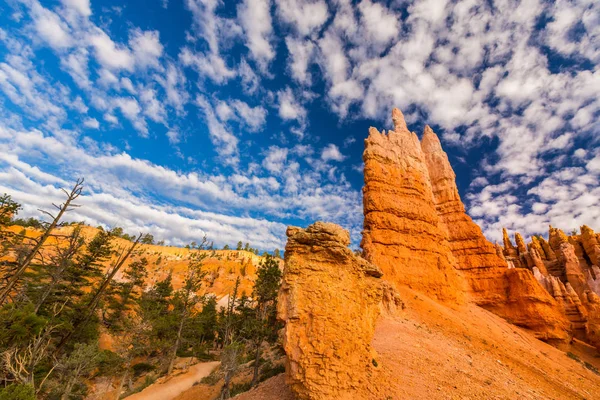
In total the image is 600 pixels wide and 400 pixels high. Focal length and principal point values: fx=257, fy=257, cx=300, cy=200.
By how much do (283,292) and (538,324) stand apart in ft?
124

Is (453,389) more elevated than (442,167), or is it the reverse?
(442,167)

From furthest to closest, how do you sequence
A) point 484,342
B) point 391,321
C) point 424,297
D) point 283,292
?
point 424,297
point 484,342
point 391,321
point 283,292

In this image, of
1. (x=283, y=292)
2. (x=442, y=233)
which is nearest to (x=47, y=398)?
(x=283, y=292)

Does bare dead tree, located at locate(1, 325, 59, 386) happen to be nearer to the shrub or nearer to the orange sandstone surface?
the orange sandstone surface

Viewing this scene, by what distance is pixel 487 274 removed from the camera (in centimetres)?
3678

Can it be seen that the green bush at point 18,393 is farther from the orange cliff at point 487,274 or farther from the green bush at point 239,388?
the orange cliff at point 487,274

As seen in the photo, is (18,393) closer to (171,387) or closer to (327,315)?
(327,315)

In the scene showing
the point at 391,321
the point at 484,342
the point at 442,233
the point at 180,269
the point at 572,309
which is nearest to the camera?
the point at 391,321

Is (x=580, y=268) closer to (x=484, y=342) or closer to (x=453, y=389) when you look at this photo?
(x=484, y=342)

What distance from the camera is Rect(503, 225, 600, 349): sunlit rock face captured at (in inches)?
1366

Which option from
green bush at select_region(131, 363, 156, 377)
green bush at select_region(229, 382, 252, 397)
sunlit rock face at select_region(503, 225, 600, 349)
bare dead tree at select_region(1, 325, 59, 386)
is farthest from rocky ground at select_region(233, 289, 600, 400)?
green bush at select_region(131, 363, 156, 377)

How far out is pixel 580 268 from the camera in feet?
145

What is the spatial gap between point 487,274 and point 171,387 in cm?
4160

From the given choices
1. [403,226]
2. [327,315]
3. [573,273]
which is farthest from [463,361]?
[573,273]
